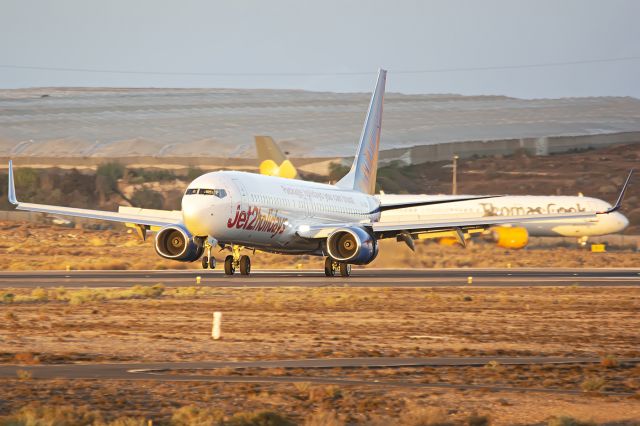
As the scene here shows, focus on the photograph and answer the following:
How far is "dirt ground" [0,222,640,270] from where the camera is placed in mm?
65688

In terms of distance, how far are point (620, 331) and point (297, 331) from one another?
24.7 ft

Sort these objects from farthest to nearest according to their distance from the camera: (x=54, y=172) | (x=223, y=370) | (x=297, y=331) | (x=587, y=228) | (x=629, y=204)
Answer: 1. (x=629, y=204)
2. (x=54, y=172)
3. (x=587, y=228)
4. (x=297, y=331)
5. (x=223, y=370)

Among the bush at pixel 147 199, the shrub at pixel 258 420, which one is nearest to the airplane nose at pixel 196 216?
the shrub at pixel 258 420

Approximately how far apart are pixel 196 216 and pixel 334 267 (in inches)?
338

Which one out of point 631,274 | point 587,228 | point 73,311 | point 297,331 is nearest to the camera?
point 297,331

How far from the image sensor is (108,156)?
119 m

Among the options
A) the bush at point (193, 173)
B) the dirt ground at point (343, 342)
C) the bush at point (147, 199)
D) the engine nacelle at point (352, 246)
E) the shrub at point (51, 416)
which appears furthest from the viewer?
the bush at point (193, 173)

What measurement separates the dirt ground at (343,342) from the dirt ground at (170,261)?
2120cm

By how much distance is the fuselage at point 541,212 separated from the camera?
86375 mm

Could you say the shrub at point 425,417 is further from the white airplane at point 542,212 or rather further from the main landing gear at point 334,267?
the white airplane at point 542,212

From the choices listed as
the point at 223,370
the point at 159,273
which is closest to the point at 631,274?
the point at 159,273

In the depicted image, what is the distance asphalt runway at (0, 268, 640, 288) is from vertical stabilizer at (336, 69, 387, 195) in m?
4.52

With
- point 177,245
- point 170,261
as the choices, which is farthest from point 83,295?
point 170,261

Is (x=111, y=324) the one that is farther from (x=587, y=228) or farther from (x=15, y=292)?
(x=587, y=228)
